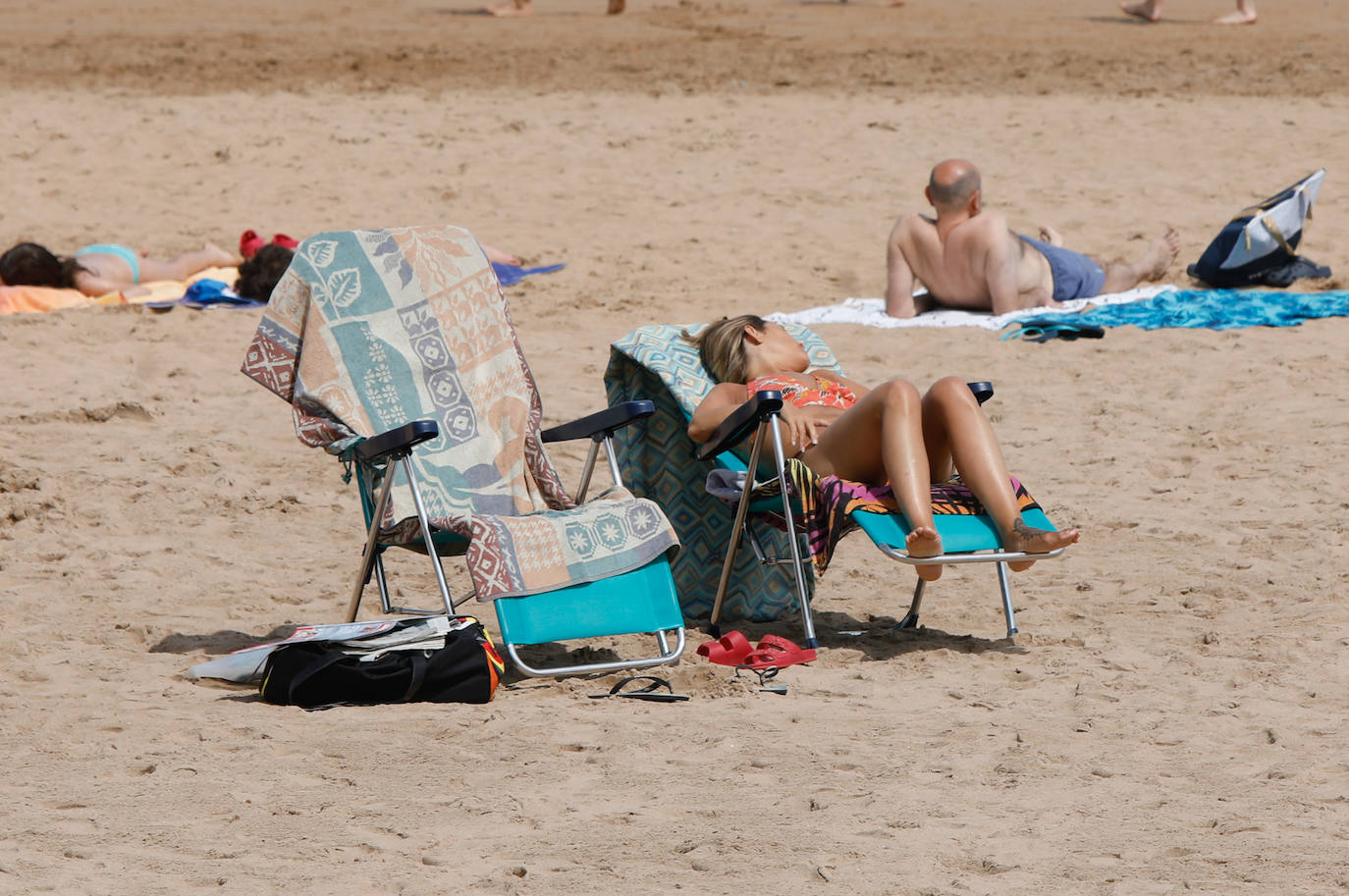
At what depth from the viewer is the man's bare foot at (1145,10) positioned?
55.2 ft

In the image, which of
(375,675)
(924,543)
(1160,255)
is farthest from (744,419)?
(1160,255)

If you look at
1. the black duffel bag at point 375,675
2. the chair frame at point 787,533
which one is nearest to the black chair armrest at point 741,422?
the chair frame at point 787,533

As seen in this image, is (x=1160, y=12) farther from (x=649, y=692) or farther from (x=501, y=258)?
(x=649, y=692)

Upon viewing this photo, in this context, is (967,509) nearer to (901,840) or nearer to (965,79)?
(901,840)

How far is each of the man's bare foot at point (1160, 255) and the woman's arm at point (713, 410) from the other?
4.85m

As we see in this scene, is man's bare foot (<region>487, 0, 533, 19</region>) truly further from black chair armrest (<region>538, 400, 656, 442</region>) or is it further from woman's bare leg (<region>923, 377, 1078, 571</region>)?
woman's bare leg (<region>923, 377, 1078, 571</region>)

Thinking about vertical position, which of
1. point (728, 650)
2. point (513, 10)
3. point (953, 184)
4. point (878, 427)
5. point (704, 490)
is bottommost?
point (728, 650)

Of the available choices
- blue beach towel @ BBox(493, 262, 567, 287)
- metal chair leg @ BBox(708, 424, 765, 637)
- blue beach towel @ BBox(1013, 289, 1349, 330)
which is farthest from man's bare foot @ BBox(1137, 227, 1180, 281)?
metal chair leg @ BBox(708, 424, 765, 637)

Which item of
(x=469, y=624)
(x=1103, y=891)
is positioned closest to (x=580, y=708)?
(x=469, y=624)

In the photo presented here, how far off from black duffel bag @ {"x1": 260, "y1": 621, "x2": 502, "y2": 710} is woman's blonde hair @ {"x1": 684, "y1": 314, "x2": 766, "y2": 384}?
4.95ft

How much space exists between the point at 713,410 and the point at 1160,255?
5.08 metres

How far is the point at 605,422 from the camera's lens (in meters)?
4.81

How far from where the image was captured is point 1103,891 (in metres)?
2.89

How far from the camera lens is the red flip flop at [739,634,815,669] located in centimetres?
437
